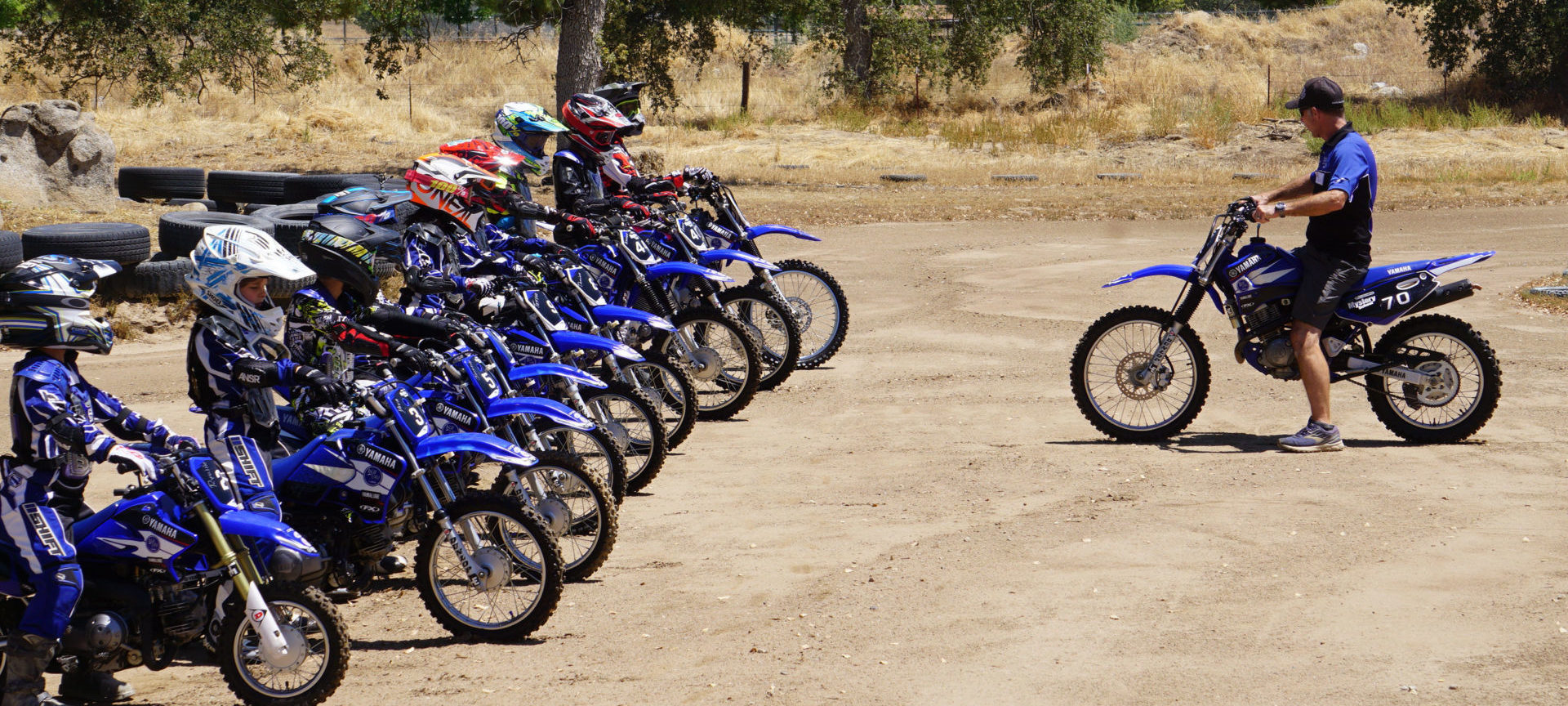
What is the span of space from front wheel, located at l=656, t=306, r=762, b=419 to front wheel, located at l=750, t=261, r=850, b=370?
1.10m

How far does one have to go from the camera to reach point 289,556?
5.52 m

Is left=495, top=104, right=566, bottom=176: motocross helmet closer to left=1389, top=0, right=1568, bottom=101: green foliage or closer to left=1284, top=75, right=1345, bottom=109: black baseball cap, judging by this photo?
left=1284, top=75, right=1345, bottom=109: black baseball cap

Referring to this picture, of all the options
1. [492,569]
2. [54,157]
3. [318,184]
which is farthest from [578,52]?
[492,569]

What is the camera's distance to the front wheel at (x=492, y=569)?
5801mm

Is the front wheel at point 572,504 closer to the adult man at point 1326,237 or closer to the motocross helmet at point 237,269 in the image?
the motocross helmet at point 237,269

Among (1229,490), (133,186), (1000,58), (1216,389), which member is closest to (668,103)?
(1000,58)

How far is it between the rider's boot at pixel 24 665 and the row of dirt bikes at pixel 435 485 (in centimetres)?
9

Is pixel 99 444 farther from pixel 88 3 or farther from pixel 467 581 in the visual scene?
pixel 88 3

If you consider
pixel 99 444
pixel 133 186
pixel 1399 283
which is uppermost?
pixel 1399 283

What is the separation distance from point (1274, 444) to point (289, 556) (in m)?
6.00

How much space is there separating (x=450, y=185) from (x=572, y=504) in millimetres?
3309

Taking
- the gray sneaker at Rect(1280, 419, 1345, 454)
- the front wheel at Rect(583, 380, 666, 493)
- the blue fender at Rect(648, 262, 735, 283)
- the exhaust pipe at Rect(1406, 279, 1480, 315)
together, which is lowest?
the front wheel at Rect(583, 380, 666, 493)

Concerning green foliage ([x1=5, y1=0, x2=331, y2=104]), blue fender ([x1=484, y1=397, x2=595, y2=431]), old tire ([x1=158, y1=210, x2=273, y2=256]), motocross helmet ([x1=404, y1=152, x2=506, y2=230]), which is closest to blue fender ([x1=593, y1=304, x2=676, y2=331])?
motocross helmet ([x1=404, y1=152, x2=506, y2=230])

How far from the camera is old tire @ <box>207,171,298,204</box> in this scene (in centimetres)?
1858
